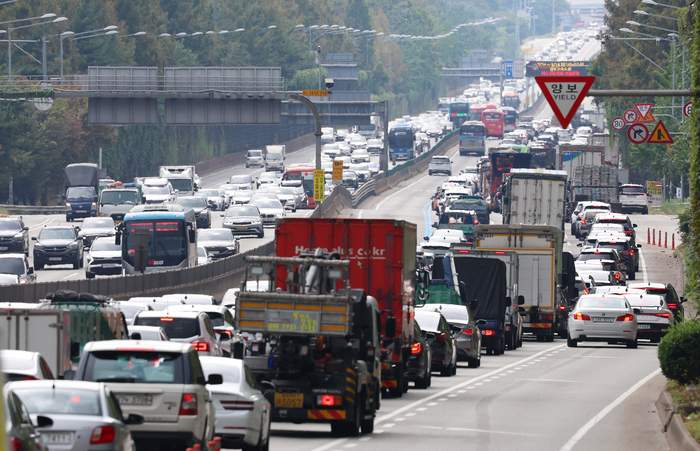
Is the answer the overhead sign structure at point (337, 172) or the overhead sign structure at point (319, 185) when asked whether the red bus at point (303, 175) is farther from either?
the overhead sign structure at point (319, 185)

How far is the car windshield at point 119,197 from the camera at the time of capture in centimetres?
6181

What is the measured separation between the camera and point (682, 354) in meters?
18.2

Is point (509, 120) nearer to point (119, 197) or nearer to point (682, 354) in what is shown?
point (119, 197)

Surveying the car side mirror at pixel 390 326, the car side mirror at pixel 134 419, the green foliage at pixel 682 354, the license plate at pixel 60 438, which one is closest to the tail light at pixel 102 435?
the license plate at pixel 60 438

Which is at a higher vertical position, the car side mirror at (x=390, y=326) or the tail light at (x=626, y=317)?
the car side mirror at (x=390, y=326)

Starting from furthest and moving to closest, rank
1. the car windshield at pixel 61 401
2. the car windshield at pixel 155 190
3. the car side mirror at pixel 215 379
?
1. the car windshield at pixel 155 190
2. the car side mirror at pixel 215 379
3. the car windshield at pixel 61 401

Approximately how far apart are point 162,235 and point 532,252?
15286mm

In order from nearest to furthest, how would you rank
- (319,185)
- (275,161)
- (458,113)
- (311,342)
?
(311,342) → (319,185) → (275,161) → (458,113)

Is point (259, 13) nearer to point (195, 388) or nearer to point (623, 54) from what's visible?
point (623, 54)

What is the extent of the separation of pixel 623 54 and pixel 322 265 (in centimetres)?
9912

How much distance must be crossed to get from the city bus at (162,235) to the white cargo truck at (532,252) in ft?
43.4

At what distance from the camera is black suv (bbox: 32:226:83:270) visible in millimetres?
49562

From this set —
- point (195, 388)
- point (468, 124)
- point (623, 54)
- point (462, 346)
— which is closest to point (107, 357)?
point (195, 388)

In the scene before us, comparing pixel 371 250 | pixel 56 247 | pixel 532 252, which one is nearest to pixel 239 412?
pixel 371 250
